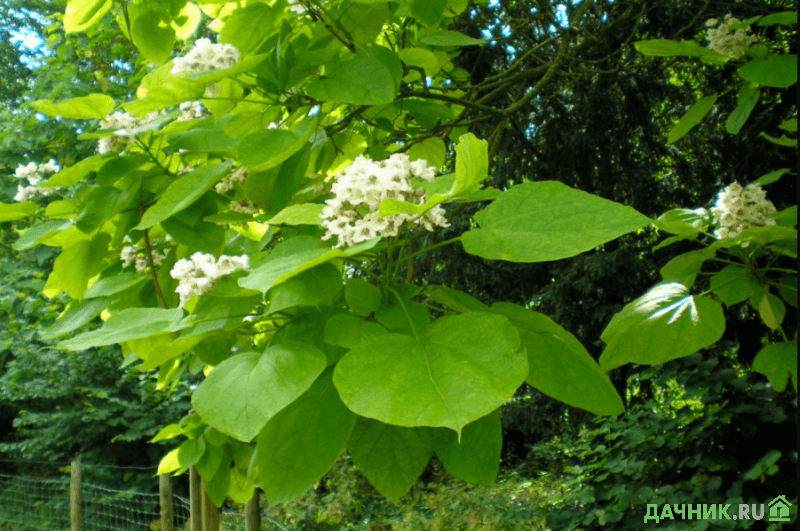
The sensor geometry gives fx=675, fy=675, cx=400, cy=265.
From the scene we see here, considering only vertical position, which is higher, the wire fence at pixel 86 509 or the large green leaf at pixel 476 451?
the large green leaf at pixel 476 451

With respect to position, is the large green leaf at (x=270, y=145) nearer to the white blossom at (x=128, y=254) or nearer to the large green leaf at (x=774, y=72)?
the white blossom at (x=128, y=254)

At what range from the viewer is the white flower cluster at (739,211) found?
5.61 ft

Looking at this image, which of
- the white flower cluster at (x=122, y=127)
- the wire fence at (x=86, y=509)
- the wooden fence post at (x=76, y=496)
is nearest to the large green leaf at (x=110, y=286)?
the white flower cluster at (x=122, y=127)

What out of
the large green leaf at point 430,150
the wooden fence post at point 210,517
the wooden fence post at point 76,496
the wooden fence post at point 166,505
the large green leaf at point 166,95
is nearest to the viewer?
the large green leaf at point 166,95

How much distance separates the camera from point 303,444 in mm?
774

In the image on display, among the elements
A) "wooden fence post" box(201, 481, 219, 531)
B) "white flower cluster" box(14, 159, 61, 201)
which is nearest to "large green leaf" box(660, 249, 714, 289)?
"white flower cluster" box(14, 159, 61, 201)

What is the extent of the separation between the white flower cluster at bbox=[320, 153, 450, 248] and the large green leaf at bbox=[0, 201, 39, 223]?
683mm

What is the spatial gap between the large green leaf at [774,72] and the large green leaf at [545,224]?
1123mm

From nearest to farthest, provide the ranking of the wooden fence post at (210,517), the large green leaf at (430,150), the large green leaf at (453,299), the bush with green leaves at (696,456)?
the large green leaf at (453,299)
the large green leaf at (430,150)
the wooden fence post at (210,517)
the bush with green leaves at (696,456)

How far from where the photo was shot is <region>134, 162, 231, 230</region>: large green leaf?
1012 millimetres

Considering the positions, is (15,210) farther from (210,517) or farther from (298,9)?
(210,517)

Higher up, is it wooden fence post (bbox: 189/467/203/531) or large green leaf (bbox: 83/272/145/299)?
large green leaf (bbox: 83/272/145/299)

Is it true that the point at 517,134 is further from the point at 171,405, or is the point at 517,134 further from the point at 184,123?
the point at 171,405

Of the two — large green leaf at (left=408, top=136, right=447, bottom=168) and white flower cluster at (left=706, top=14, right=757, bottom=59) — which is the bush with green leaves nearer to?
white flower cluster at (left=706, top=14, right=757, bottom=59)
